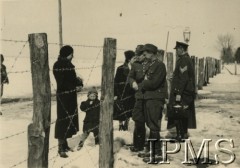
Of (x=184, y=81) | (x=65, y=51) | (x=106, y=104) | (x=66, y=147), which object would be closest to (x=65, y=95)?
(x=65, y=51)

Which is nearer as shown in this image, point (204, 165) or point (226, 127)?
point (204, 165)

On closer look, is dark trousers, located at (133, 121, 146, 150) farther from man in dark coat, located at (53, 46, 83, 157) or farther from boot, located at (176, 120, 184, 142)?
boot, located at (176, 120, 184, 142)

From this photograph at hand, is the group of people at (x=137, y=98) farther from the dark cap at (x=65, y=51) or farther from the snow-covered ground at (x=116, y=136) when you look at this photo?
the snow-covered ground at (x=116, y=136)

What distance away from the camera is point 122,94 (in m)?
8.85

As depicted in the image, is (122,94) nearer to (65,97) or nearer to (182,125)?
(182,125)

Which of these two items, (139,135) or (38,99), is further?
(139,135)

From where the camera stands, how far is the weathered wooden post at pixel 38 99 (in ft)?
13.3

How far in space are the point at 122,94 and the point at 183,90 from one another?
121 cm

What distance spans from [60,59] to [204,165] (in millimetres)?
2713

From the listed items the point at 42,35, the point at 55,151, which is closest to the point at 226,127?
the point at 55,151

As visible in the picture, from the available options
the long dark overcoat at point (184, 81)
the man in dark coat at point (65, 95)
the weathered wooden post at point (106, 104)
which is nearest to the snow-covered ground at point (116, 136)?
the man in dark coat at point (65, 95)

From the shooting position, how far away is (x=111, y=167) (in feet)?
19.9

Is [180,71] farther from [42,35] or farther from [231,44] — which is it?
[231,44]

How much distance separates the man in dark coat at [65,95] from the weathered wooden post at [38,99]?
2735 mm
